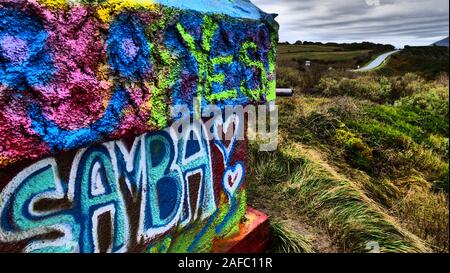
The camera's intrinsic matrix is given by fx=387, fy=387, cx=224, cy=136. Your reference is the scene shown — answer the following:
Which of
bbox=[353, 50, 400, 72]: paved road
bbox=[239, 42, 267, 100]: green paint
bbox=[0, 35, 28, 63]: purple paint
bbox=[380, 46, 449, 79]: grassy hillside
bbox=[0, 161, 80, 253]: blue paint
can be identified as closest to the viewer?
bbox=[0, 35, 28, 63]: purple paint

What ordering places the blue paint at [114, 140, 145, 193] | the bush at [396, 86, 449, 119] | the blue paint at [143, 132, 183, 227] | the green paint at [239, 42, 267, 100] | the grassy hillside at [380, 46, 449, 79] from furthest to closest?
the grassy hillside at [380, 46, 449, 79], the bush at [396, 86, 449, 119], the green paint at [239, 42, 267, 100], the blue paint at [143, 132, 183, 227], the blue paint at [114, 140, 145, 193]

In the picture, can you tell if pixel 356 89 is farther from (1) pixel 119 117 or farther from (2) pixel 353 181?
(1) pixel 119 117

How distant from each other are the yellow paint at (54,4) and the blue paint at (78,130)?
312 millimetres

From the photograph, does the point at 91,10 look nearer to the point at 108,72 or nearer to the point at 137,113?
the point at 108,72

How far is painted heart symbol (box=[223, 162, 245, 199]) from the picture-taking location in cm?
236

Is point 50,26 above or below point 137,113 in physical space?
above

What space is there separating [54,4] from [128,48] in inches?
12.7

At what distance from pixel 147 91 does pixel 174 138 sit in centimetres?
37

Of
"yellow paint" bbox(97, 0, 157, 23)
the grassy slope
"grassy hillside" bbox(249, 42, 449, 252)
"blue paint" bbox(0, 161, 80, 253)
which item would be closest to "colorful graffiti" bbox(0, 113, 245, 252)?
"blue paint" bbox(0, 161, 80, 253)

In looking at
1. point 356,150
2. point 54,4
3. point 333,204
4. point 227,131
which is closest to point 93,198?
point 54,4

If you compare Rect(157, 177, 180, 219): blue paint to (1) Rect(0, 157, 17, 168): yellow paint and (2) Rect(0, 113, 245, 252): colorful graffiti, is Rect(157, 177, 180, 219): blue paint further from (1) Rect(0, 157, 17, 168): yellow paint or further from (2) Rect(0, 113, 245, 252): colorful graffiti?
(1) Rect(0, 157, 17, 168): yellow paint

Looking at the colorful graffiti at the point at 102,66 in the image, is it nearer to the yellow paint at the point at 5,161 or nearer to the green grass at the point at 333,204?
the yellow paint at the point at 5,161
